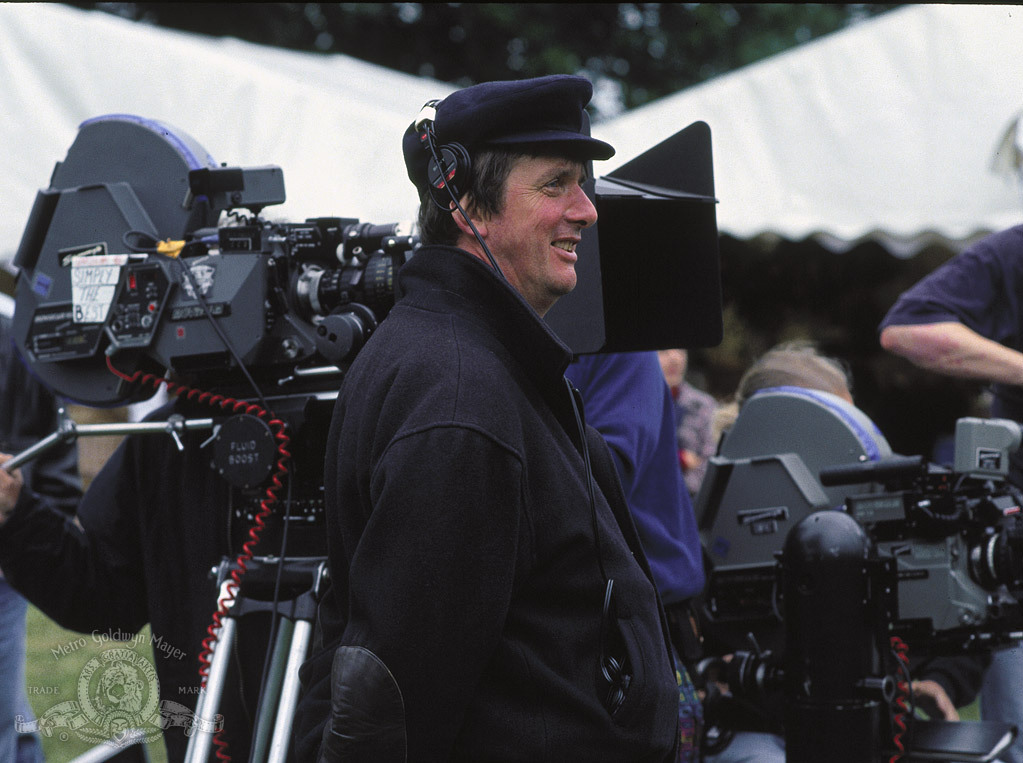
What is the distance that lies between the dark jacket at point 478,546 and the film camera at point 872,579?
43.9 inches

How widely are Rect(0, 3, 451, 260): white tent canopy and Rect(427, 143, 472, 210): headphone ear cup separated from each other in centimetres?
462

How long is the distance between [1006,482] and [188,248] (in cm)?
221

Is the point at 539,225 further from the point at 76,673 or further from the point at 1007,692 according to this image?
the point at 1007,692

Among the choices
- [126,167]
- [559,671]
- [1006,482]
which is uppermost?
[126,167]

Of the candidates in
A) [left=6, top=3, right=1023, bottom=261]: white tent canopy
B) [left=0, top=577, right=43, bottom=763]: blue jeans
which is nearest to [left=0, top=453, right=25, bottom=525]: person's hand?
[left=0, top=577, right=43, bottom=763]: blue jeans

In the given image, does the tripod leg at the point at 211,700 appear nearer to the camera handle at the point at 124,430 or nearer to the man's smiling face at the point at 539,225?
the camera handle at the point at 124,430

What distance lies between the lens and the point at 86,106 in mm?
6590

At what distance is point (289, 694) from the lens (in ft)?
7.22

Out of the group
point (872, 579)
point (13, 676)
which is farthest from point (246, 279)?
point (13, 676)

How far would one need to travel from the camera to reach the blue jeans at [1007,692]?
10.2ft

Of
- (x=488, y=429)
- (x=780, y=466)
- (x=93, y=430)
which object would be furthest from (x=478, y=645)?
(x=780, y=466)

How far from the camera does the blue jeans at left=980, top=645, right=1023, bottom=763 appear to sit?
3.10 meters

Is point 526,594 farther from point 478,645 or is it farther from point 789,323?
point 789,323

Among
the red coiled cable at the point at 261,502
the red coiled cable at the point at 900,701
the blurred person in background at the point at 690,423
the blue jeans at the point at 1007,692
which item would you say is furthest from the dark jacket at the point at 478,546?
the blurred person in background at the point at 690,423
